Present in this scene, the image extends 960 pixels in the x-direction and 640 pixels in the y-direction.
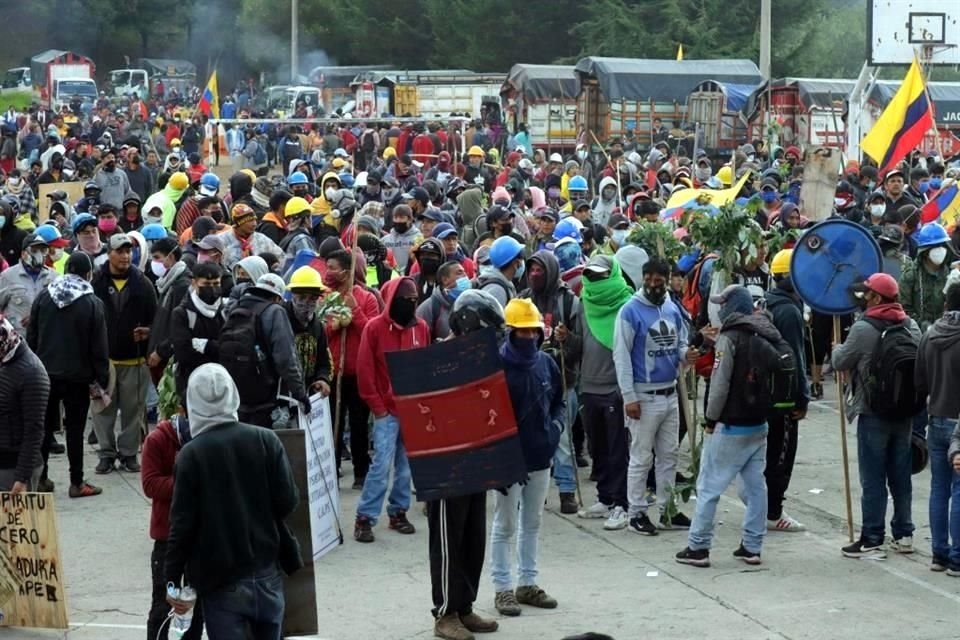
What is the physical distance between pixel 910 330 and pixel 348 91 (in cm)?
4851

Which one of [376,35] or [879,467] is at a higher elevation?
[376,35]

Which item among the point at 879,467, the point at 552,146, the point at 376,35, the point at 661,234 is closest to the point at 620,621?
the point at 879,467

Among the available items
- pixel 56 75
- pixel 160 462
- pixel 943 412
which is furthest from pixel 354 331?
pixel 56 75

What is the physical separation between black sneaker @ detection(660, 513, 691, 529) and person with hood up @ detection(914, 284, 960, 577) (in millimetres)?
1614

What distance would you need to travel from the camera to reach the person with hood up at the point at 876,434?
32.1 ft

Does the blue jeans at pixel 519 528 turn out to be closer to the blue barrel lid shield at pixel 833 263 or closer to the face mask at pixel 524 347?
the face mask at pixel 524 347

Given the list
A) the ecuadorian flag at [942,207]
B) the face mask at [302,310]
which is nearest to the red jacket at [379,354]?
the face mask at [302,310]

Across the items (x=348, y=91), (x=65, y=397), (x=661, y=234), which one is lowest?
(x=65, y=397)

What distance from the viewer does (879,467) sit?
32.4ft

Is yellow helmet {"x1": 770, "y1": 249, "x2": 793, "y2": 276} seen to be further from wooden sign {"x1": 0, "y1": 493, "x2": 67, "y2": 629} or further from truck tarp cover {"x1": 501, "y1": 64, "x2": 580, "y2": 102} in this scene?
truck tarp cover {"x1": 501, "y1": 64, "x2": 580, "y2": 102}

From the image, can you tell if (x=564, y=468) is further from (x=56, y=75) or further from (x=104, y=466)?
(x=56, y=75)

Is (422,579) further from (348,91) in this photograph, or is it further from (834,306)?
(348,91)

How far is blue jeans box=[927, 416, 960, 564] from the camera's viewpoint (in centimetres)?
956

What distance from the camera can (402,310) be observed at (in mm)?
10406
